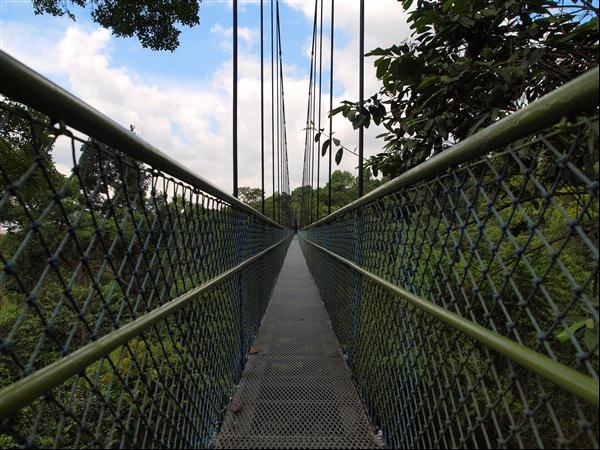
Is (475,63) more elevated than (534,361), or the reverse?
(475,63)

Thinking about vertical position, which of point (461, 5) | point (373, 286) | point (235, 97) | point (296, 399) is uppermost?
point (235, 97)

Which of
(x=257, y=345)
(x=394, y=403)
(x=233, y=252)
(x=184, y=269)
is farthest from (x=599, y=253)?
(x=257, y=345)

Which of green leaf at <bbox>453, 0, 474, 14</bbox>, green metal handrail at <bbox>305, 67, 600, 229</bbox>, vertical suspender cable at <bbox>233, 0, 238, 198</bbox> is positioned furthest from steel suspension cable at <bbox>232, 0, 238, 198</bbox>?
green metal handrail at <bbox>305, 67, 600, 229</bbox>

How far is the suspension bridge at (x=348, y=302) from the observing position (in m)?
0.62

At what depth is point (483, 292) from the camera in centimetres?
152

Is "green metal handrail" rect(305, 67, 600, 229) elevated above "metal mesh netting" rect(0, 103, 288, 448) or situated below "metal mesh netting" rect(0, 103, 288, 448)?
above

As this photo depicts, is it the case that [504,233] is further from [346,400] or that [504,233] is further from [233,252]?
[233,252]

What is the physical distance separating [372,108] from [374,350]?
1017 mm

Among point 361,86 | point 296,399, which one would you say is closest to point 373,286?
point 296,399

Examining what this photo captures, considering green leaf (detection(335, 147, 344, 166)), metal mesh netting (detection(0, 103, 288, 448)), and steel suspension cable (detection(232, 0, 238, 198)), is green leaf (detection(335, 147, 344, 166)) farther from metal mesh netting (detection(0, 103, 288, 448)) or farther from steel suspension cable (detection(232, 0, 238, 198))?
steel suspension cable (detection(232, 0, 238, 198))

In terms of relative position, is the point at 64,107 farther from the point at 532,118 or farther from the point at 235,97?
the point at 235,97

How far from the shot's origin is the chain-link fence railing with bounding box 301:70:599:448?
59 cm

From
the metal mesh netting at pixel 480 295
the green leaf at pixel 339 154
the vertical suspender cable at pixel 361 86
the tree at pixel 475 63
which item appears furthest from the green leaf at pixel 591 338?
the vertical suspender cable at pixel 361 86

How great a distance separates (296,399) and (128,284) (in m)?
1.12
